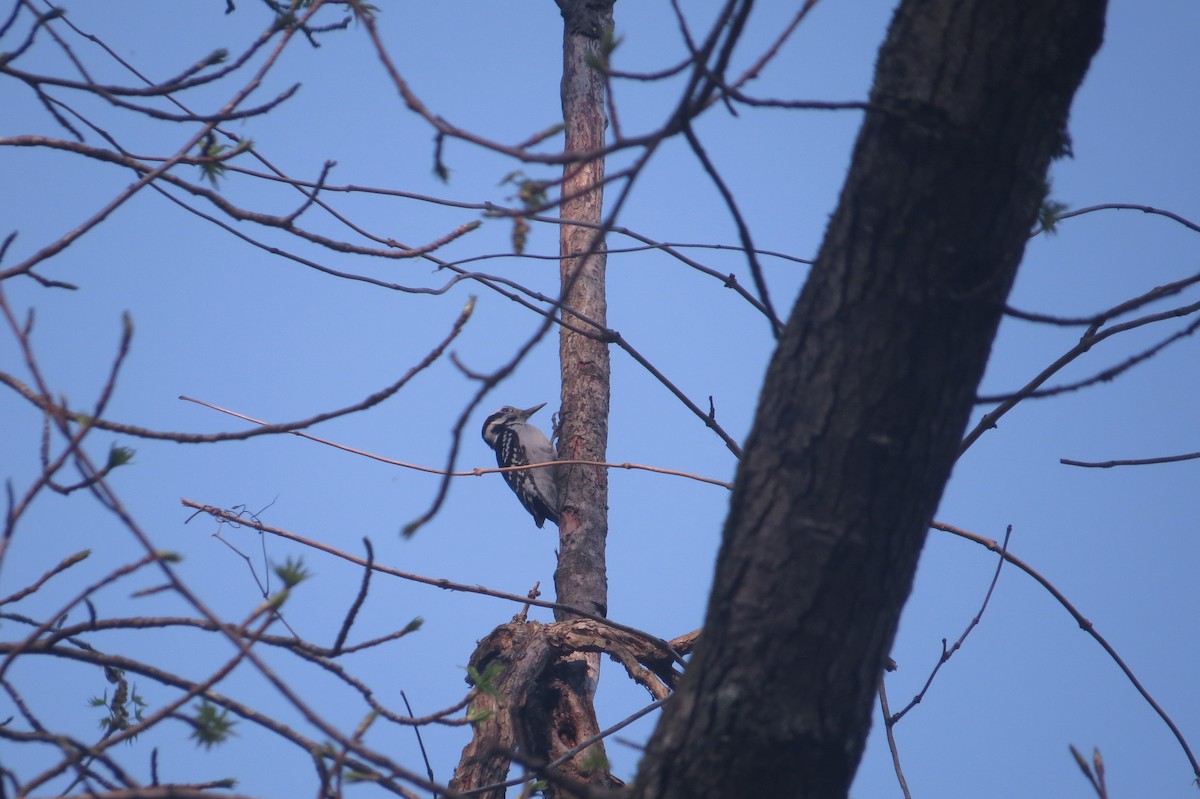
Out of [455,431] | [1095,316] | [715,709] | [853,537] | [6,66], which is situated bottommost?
[715,709]

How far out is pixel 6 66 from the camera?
2246mm

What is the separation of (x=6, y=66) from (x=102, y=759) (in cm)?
159

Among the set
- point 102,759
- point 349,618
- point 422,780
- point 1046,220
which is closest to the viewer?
point 422,780

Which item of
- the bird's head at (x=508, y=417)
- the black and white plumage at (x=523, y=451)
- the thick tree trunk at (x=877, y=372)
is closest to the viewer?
the thick tree trunk at (x=877, y=372)

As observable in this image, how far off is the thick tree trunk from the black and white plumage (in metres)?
5.26

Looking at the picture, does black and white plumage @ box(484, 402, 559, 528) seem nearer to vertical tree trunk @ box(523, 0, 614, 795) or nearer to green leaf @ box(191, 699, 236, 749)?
vertical tree trunk @ box(523, 0, 614, 795)

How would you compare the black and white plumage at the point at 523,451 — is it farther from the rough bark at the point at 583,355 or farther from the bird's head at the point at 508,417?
the rough bark at the point at 583,355

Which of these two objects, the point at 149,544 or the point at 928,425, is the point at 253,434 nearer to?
the point at 149,544

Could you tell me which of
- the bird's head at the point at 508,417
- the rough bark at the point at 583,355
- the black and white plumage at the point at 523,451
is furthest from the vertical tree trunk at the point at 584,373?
the bird's head at the point at 508,417

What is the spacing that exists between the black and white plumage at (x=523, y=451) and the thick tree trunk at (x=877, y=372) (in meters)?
5.26

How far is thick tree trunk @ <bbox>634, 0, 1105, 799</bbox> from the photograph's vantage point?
1.51 m

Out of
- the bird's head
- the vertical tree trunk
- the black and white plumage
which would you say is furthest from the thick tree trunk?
the bird's head

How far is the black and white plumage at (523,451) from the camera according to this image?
23.3ft

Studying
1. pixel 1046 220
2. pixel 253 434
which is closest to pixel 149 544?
pixel 253 434
